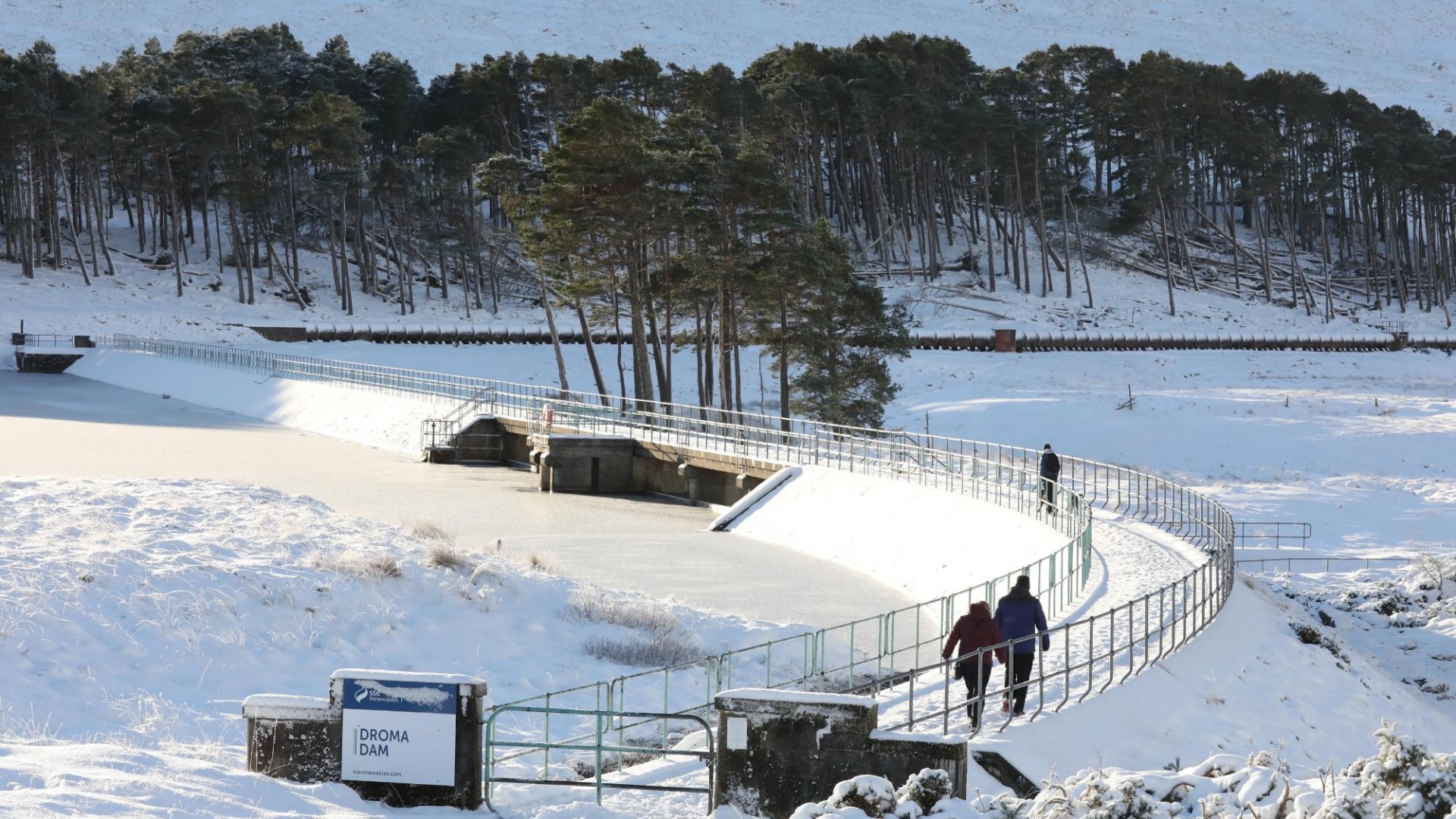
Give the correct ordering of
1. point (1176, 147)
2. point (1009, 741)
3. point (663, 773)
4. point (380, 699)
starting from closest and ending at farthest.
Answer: point (380, 699) < point (663, 773) < point (1009, 741) < point (1176, 147)

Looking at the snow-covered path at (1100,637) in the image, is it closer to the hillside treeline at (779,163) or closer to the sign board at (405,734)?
the sign board at (405,734)

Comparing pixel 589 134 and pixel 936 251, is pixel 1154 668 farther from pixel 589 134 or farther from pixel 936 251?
pixel 936 251

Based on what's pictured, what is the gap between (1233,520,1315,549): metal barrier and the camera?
105 ft

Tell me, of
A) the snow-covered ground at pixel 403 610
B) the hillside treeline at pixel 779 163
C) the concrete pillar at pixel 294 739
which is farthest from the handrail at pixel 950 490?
the hillside treeline at pixel 779 163

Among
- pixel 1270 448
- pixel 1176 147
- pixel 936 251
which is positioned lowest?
pixel 1270 448

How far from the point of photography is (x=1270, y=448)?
44.4 metres

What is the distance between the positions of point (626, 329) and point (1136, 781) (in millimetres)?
68765

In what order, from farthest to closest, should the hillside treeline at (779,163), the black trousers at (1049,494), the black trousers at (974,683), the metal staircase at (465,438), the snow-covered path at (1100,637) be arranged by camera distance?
the hillside treeline at (779,163) → the metal staircase at (465,438) → the black trousers at (1049,494) → the snow-covered path at (1100,637) → the black trousers at (974,683)

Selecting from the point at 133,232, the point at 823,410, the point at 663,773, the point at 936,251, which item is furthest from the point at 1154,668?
the point at 133,232

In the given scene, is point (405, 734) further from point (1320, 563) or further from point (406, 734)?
point (1320, 563)

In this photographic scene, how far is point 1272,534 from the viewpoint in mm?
33500

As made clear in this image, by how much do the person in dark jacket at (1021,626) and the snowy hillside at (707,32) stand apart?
150305mm

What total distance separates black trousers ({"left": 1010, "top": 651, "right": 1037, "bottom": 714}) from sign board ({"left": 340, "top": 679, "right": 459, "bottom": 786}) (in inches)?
221

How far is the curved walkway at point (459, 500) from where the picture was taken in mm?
24297
